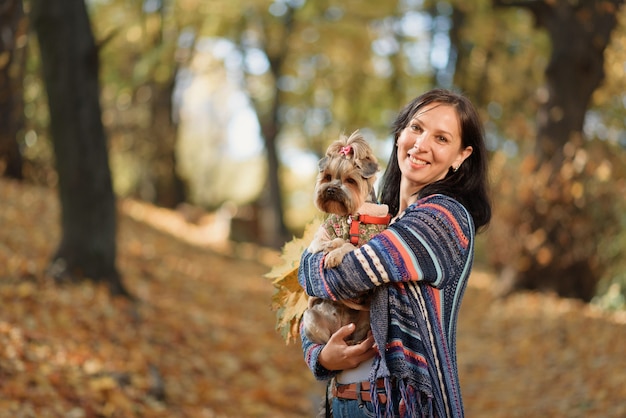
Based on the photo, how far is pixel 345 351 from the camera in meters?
2.67

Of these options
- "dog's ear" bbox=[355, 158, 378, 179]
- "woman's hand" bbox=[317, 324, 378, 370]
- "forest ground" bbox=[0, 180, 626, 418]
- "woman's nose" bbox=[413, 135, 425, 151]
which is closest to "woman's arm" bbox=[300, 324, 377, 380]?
"woman's hand" bbox=[317, 324, 378, 370]

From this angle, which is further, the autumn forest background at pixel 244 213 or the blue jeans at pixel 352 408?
the autumn forest background at pixel 244 213

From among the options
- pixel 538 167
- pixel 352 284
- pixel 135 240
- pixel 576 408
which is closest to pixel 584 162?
pixel 538 167

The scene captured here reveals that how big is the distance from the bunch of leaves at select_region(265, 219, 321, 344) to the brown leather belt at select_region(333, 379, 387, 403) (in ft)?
1.21

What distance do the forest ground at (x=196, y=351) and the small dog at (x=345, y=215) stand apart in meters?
3.25

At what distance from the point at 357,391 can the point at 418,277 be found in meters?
0.52

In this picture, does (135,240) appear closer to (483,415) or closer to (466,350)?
(466,350)

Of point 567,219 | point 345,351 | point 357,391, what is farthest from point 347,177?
point 567,219

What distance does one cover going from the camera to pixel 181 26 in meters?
20.4

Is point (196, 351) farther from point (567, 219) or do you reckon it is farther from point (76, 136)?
point (567, 219)

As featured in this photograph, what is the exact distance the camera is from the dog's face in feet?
8.87

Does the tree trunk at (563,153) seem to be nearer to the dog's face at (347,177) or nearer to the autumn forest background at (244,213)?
the autumn forest background at (244,213)

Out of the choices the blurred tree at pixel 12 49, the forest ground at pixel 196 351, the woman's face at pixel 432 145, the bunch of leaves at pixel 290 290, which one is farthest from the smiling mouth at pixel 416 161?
the blurred tree at pixel 12 49

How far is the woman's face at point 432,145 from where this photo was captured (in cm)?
274
